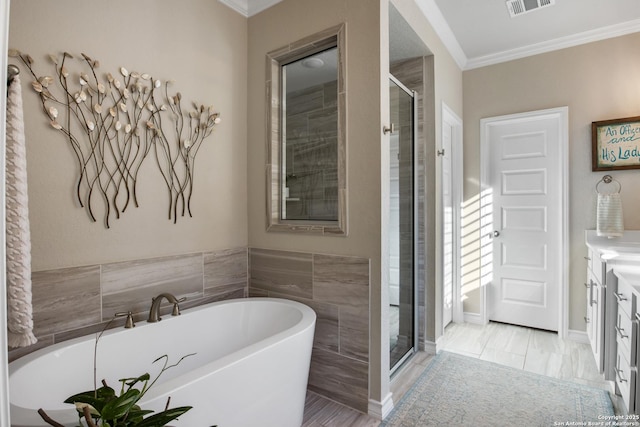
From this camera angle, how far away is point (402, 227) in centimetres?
252

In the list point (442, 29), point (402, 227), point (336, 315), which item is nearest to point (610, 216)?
point (402, 227)

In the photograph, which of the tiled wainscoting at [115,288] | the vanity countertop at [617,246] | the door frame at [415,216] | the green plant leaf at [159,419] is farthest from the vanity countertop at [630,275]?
the tiled wainscoting at [115,288]

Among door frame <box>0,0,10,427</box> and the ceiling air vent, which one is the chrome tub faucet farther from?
the ceiling air vent

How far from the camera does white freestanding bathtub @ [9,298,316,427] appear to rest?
117 centimetres

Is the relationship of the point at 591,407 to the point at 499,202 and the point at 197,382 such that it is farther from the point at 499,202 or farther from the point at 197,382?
the point at 197,382

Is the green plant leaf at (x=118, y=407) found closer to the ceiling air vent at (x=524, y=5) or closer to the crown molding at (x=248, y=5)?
the crown molding at (x=248, y=5)

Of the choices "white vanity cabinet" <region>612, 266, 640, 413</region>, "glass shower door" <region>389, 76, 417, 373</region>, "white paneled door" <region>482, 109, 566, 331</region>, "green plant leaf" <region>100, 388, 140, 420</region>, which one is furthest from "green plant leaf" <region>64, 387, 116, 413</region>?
"white paneled door" <region>482, 109, 566, 331</region>

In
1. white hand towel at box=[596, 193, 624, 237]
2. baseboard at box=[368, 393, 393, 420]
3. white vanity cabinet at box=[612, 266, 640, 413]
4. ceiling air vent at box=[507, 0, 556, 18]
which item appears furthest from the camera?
white hand towel at box=[596, 193, 624, 237]

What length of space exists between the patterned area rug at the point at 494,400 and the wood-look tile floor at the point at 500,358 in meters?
0.10

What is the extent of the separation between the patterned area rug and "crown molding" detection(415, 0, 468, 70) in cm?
267

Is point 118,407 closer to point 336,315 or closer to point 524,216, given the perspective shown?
point 336,315

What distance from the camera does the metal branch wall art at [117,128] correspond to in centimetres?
160

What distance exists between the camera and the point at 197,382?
117 cm

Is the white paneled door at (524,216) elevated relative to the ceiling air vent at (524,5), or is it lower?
lower
